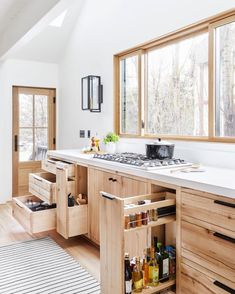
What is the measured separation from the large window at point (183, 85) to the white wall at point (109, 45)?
0.32 ft

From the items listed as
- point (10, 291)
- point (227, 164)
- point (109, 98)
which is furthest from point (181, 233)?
point (109, 98)

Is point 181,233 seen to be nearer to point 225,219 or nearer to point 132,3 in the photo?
point 225,219

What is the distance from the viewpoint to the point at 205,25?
2.53 m

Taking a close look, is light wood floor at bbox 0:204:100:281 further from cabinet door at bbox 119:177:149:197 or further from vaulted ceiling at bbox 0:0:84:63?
vaulted ceiling at bbox 0:0:84:63

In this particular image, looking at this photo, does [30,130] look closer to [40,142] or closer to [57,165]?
[40,142]

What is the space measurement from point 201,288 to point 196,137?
51.9 inches

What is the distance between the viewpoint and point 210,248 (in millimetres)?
1659

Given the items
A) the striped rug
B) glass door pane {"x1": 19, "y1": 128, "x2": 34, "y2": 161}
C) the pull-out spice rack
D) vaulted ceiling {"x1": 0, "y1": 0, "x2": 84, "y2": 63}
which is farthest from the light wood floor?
vaulted ceiling {"x1": 0, "y1": 0, "x2": 84, "y2": 63}

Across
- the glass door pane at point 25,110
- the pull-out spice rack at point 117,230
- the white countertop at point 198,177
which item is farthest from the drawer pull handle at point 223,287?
the glass door pane at point 25,110

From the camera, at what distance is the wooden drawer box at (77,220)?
2.92 meters

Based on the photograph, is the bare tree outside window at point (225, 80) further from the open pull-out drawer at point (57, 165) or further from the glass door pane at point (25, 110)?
the glass door pane at point (25, 110)

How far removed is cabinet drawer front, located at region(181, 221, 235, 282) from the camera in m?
1.55

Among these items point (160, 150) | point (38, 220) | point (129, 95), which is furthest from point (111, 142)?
point (38, 220)

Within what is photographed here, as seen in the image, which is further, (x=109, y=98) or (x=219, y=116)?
(x=109, y=98)
